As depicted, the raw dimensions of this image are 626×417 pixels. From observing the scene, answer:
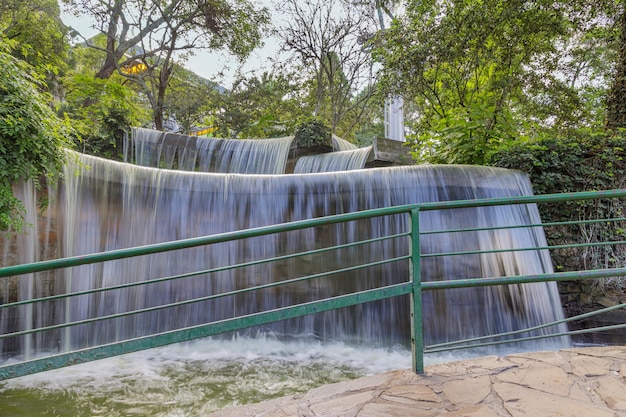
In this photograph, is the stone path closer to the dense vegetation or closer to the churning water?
the churning water

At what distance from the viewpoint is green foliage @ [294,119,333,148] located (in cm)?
1082

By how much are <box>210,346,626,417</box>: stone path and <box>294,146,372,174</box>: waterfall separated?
25.4 ft

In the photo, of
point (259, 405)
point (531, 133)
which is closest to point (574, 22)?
point (531, 133)

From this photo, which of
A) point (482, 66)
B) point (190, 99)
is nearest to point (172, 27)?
point (190, 99)

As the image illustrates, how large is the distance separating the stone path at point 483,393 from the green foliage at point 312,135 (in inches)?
345

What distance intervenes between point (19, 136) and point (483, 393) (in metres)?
5.29

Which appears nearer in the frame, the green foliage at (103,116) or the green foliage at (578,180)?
the green foliage at (578,180)

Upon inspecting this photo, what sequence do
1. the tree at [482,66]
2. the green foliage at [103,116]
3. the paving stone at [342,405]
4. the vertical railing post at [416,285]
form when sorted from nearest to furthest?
1. the paving stone at [342,405]
2. the vertical railing post at [416,285]
3. the tree at [482,66]
4. the green foliage at [103,116]

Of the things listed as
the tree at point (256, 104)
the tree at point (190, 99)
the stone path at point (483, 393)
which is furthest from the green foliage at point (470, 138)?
the tree at point (190, 99)

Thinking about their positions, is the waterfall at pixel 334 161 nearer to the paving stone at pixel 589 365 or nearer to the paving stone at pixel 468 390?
the paving stone at pixel 589 365

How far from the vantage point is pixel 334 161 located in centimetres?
1047

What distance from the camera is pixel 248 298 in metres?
5.90

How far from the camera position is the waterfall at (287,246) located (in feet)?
17.4

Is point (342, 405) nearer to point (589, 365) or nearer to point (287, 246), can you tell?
point (589, 365)
